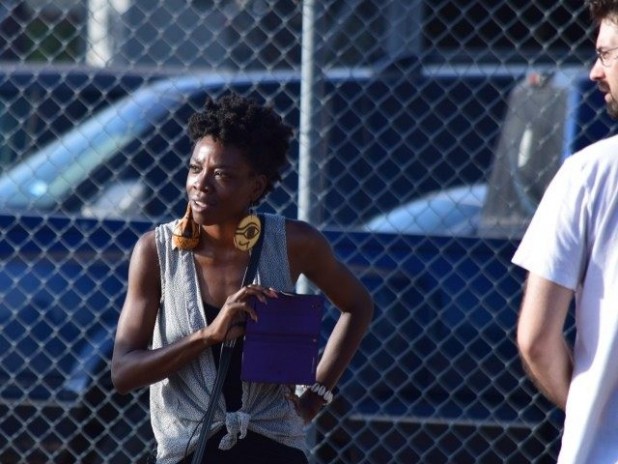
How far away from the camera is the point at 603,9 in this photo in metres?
2.63

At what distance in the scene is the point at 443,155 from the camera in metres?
5.33

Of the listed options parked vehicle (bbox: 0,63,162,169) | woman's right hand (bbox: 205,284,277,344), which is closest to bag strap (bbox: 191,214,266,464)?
woman's right hand (bbox: 205,284,277,344)

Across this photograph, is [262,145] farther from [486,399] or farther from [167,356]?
[486,399]

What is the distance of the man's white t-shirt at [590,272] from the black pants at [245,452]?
0.94m

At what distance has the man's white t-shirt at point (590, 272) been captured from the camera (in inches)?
98.6

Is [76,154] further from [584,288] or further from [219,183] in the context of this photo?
[584,288]

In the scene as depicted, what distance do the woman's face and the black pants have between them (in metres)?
0.57

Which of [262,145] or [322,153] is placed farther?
[322,153]

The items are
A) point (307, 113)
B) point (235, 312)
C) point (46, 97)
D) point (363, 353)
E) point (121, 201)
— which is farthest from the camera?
point (46, 97)

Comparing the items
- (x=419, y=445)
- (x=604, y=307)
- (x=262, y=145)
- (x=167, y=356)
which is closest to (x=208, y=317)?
(x=167, y=356)

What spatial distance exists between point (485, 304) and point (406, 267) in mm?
357

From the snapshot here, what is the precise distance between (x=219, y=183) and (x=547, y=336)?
1.10 metres

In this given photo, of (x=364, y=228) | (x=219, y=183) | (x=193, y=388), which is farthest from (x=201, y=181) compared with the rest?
(x=364, y=228)

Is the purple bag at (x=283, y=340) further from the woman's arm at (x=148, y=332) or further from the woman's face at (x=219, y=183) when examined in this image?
the woman's face at (x=219, y=183)
